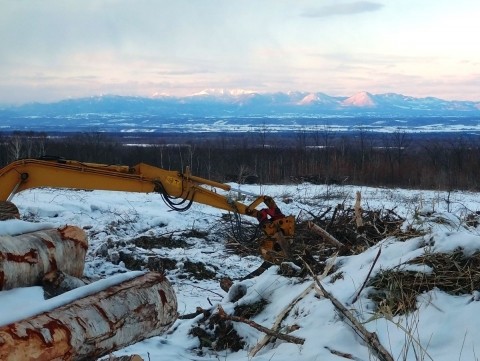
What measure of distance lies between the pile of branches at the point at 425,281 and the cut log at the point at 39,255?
2.44 metres

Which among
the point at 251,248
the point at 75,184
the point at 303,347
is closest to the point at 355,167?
the point at 251,248

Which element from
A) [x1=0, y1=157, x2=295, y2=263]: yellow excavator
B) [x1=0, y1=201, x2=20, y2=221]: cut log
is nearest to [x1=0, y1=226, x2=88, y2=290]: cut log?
[x1=0, y1=201, x2=20, y2=221]: cut log

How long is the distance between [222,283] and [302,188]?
21882mm

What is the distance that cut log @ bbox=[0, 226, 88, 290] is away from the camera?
10.2 ft

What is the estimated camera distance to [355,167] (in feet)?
156

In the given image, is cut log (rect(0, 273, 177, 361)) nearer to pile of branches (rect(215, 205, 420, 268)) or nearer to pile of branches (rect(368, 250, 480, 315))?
pile of branches (rect(368, 250, 480, 315))

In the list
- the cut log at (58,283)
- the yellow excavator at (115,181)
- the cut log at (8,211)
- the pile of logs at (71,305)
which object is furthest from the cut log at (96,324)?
the yellow excavator at (115,181)

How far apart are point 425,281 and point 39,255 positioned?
3203 mm

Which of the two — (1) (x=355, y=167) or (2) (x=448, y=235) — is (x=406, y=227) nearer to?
(2) (x=448, y=235)

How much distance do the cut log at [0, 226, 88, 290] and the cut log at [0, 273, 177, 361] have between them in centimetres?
38

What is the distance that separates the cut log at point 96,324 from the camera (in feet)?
8.40

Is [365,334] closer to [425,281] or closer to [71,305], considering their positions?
[425,281]

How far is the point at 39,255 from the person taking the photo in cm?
333

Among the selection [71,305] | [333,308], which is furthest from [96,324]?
[333,308]
